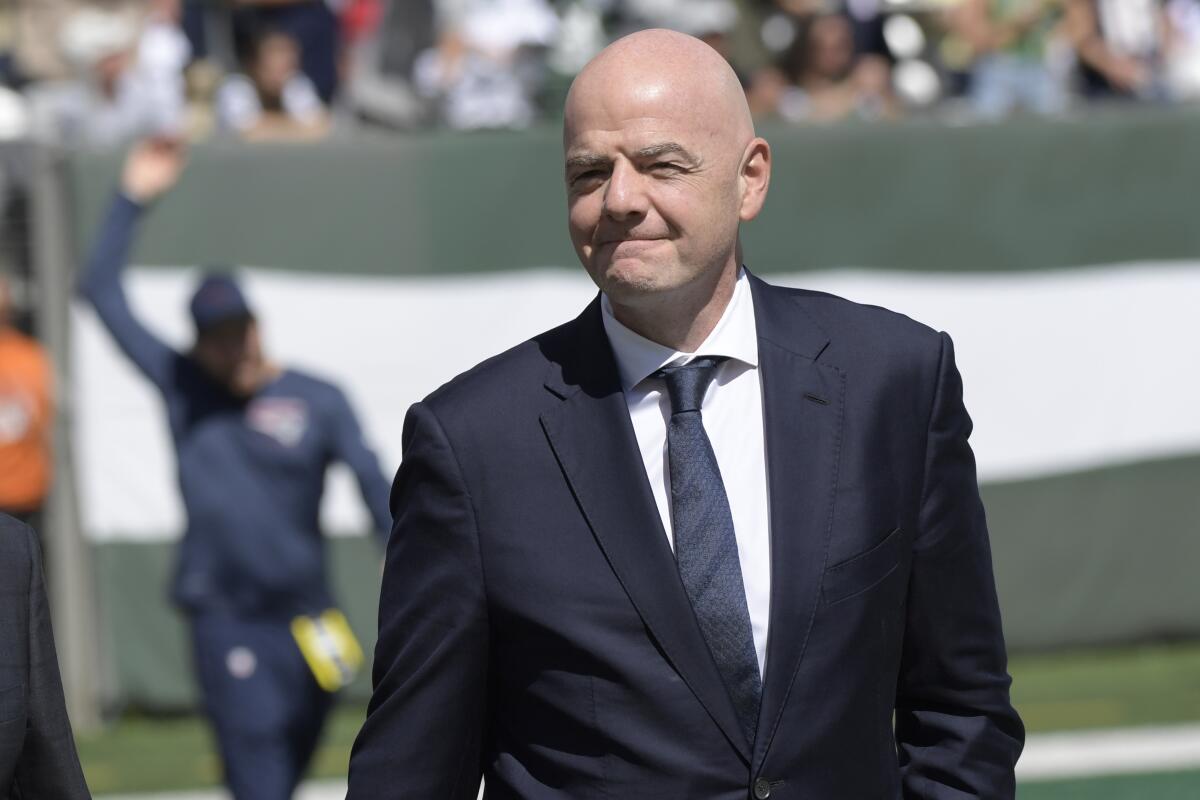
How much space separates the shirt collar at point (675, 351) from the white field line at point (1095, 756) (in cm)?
520

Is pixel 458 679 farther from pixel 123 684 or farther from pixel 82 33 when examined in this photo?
pixel 82 33

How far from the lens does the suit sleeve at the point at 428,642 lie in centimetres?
280

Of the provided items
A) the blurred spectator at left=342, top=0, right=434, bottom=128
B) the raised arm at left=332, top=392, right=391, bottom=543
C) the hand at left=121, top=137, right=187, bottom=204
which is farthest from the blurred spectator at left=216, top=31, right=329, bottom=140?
the raised arm at left=332, top=392, right=391, bottom=543

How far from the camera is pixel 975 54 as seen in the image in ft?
39.1

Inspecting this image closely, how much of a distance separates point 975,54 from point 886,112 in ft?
3.36

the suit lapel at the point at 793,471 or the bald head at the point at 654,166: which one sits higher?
the bald head at the point at 654,166

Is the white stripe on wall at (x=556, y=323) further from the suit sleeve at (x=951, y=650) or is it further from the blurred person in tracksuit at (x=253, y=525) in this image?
the suit sleeve at (x=951, y=650)

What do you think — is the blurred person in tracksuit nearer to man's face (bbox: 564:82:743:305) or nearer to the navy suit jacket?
the navy suit jacket

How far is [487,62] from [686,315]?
337 inches

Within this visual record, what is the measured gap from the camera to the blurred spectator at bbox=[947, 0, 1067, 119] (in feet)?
37.4

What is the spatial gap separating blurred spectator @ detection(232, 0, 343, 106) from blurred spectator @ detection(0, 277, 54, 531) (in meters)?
2.89

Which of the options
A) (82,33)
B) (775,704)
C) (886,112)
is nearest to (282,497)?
(775,704)

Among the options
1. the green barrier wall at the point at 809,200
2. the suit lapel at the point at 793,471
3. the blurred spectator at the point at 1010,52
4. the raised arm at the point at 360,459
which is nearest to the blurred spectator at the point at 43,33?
the green barrier wall at the point at 809,200

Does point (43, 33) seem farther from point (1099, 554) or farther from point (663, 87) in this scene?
point (663, 87)
